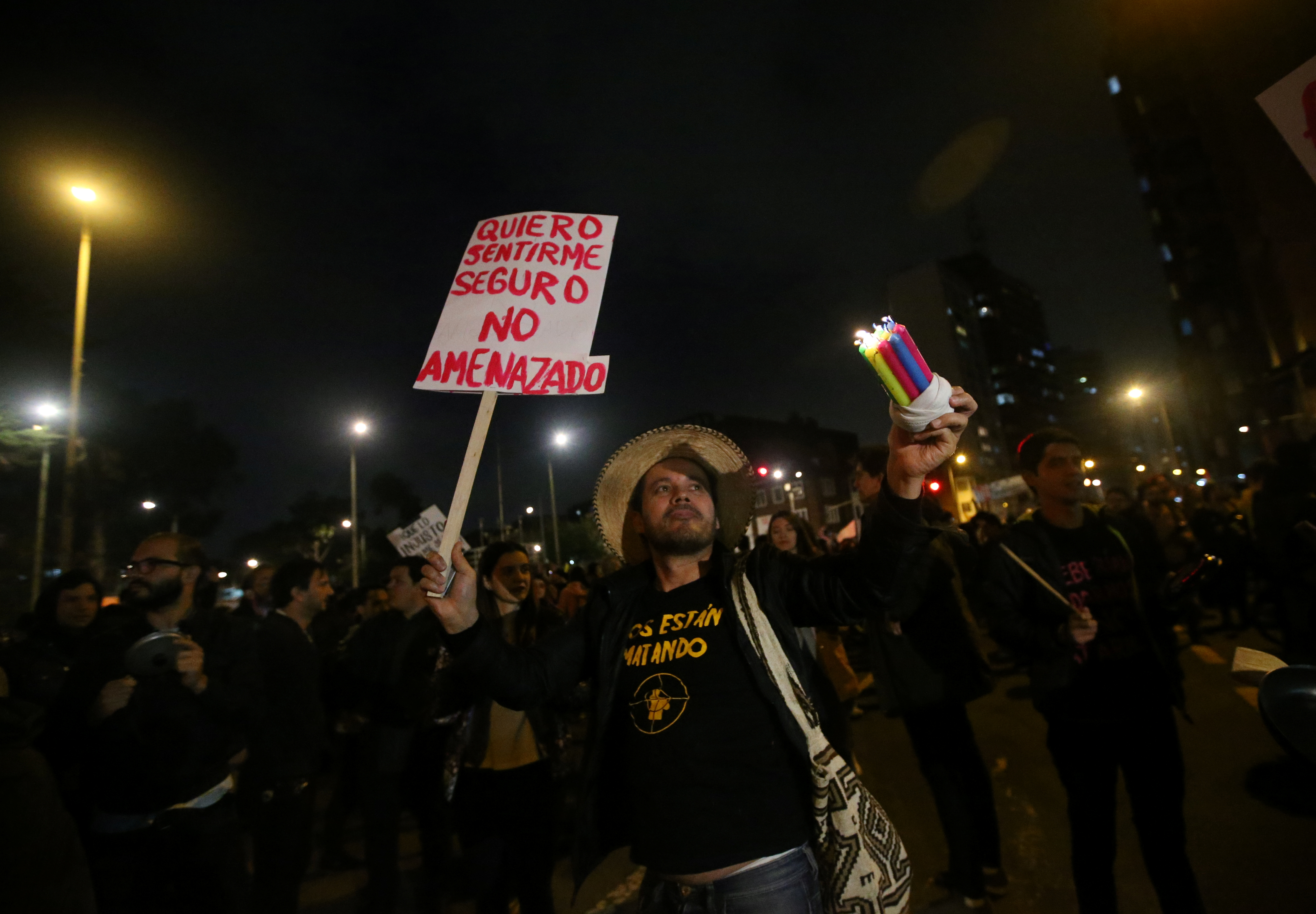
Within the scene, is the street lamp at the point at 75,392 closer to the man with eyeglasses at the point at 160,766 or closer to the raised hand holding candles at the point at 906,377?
the man with eyeglasses at the point at 160,766

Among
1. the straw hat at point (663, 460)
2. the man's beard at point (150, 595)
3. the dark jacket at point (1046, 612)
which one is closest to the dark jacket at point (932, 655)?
the dark jacket at point (1046, 612)

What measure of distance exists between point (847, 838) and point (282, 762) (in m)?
3.73

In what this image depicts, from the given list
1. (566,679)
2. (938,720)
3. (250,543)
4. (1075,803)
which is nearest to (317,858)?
(566,679)

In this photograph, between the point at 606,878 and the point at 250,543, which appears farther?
the point at 250,543

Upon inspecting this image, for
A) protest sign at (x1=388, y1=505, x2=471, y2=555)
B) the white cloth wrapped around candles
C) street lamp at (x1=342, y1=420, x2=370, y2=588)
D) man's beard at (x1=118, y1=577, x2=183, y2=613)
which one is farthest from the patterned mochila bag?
street lamp at (x1=342, y1=420, x2=370, y2=588)

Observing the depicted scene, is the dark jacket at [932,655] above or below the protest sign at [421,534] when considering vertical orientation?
below

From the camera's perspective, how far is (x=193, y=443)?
1764 inches

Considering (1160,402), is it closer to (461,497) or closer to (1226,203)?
(1226,203)

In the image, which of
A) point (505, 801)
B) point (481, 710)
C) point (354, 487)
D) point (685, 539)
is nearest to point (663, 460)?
point (685, 539)

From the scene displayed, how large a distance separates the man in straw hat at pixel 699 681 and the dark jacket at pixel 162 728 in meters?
2.24

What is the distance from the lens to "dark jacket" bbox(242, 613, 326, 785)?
4066mm

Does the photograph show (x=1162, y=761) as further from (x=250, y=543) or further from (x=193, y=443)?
(x=250, y=543)

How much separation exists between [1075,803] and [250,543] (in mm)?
84900

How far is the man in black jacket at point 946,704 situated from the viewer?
3.76 metres
